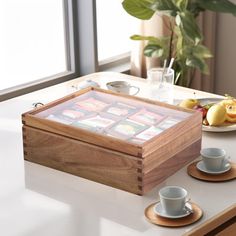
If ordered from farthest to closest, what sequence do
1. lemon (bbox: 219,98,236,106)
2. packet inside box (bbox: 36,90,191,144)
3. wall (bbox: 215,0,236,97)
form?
wall (bbox: 215,0,236,97) → lemon (bbox: 219,98,236,106) → packet inside box (bbox: 36,90,191,144)

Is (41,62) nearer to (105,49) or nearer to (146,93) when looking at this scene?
(105,49)

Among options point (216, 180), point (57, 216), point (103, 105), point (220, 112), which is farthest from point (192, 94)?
point (57, 216)

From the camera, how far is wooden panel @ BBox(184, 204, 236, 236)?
182 centimetres

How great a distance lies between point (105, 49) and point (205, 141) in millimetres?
1602

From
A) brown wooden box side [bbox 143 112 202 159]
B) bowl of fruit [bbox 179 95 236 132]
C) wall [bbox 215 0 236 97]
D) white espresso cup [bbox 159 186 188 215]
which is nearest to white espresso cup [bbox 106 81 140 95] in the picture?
bowl of fruit [bbox 179 95 236 132]

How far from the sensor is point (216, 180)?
2062mm

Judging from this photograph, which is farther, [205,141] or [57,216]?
[205,141]

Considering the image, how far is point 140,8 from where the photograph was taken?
3.20 m

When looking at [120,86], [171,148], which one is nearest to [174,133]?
[171,148]

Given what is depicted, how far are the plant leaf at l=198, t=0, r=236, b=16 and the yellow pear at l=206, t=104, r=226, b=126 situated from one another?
0.85 meters

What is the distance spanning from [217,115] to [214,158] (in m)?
0.34

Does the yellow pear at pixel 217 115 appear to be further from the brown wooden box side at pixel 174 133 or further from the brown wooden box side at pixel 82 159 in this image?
the brown wooden box side at pixel 82 159

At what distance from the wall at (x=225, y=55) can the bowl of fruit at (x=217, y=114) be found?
1.48 metres

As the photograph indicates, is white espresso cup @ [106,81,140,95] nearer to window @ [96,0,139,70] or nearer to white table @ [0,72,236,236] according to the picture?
white table @ [0,72,236,236]
